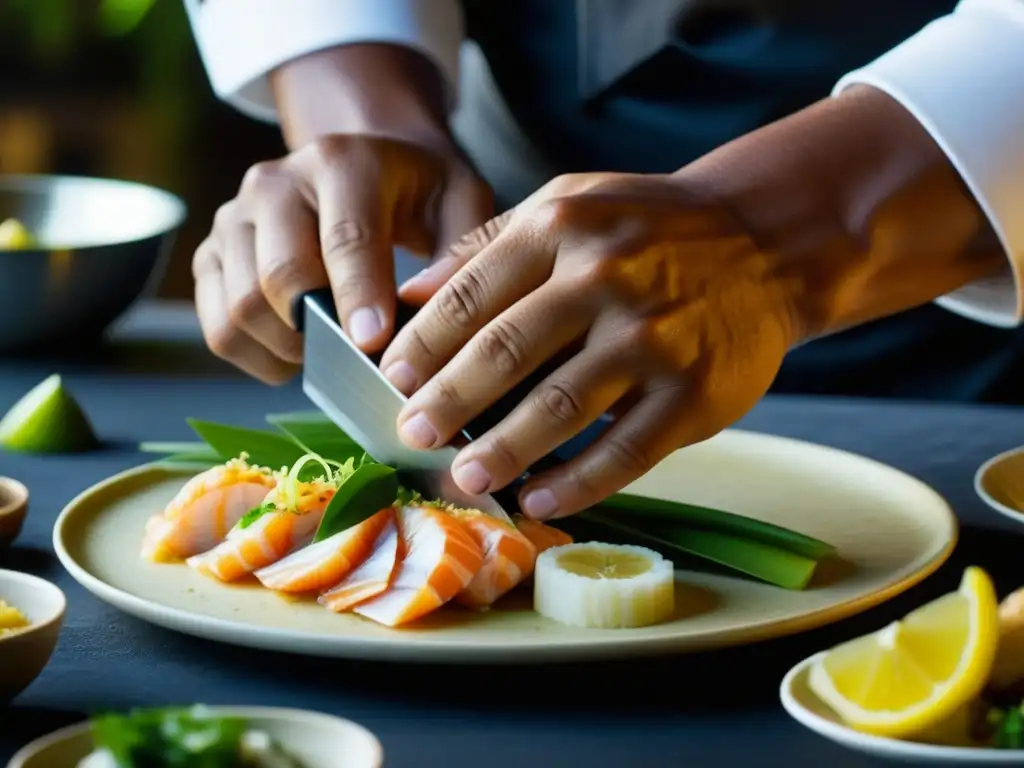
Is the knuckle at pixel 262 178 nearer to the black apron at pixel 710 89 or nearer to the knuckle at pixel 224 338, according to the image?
the knuckle at pixel 224 338

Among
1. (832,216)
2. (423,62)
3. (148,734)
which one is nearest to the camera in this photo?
(148,734)

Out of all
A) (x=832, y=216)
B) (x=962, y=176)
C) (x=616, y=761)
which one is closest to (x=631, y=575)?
(x=616, y=761)

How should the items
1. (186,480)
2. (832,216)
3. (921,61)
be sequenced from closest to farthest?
(832,216) < (921,61) < (186,480)

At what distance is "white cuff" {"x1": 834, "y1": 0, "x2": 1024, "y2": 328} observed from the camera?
158cm

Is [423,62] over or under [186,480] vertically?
over

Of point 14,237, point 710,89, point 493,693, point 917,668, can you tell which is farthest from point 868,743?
point 14,237

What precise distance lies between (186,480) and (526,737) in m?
0.76

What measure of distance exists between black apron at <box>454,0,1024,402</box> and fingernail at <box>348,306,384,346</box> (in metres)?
0.77

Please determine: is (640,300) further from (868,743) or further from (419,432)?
(868,743)

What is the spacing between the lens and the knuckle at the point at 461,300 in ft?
4.65

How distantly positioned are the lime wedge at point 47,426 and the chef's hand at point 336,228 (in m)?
0.25

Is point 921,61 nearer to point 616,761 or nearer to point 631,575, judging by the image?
point 631,575

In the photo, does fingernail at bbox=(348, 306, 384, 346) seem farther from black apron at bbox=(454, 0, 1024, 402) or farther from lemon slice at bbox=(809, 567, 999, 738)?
black apron at bbox=(454, 0, 1024, 402)

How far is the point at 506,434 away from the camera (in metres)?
1.38
